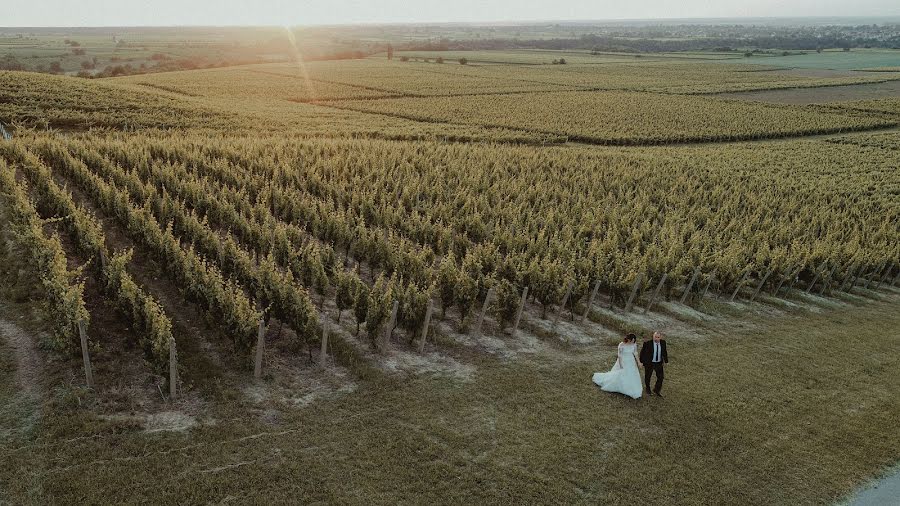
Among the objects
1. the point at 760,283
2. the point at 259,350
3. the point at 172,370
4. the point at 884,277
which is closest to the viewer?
the point at 172,370

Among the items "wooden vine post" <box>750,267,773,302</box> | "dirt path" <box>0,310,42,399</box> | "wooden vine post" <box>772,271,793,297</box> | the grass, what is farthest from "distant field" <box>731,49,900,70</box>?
"dirt path" <box>0,310,42,399</box>

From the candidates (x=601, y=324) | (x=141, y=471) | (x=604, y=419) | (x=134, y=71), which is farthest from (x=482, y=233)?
(x=134, y=71)

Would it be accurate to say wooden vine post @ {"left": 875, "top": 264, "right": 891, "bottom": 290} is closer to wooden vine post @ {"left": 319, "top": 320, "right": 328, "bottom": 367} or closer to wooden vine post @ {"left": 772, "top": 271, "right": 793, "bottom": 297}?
wooden vine post @ {"left": 772, "top": 271, "right": 793, "bottom": 297}

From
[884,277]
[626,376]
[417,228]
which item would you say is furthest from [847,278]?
[417,228]

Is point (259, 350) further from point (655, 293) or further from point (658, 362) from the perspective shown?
point (655, 293)

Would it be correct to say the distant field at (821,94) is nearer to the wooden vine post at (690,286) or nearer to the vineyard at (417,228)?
the vineyard at (417,228)

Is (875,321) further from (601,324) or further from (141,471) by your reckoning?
(141,471)
